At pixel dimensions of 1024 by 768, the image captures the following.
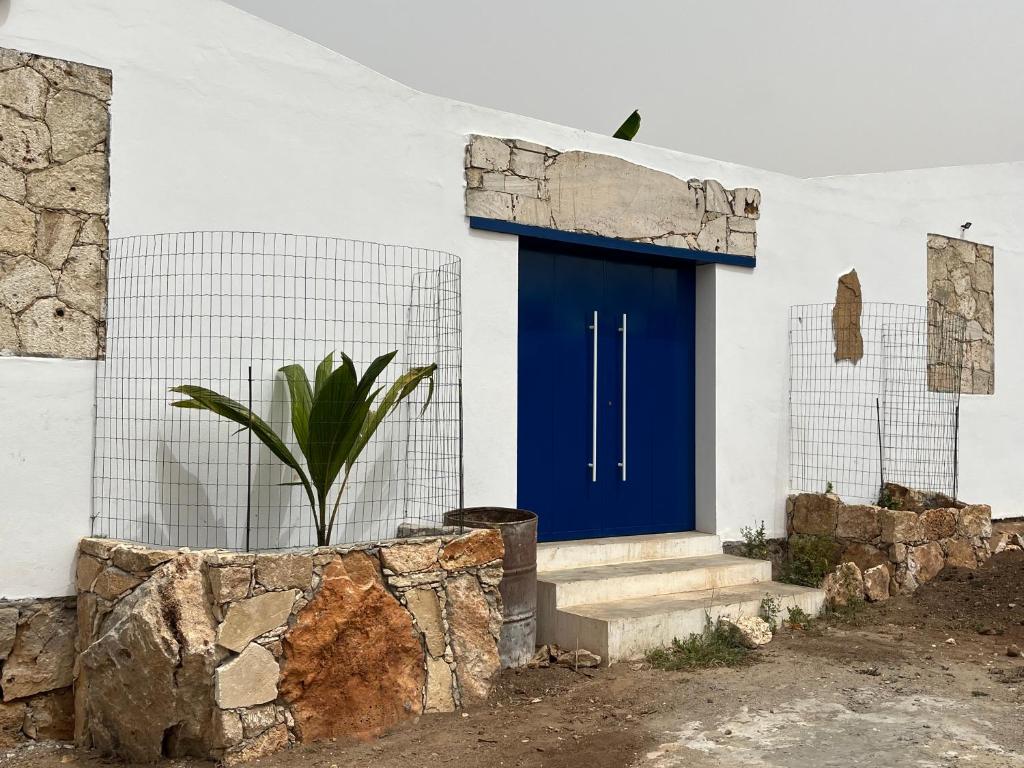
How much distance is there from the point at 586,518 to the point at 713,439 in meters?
1.26

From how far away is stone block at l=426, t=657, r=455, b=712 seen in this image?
15.5 ft

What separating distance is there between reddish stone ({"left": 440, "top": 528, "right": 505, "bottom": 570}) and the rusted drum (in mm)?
161

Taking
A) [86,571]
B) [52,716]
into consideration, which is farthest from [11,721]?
[86,571]

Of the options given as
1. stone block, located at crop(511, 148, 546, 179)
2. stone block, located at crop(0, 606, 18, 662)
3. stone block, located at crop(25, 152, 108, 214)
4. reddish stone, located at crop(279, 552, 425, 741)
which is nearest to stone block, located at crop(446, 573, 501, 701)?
→ reddish stone, located at crop(279, 552, 425, 741)

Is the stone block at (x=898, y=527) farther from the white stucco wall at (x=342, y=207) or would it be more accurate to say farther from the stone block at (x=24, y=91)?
the stone block at (x=24, y=91)

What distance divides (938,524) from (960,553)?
1.26 ft

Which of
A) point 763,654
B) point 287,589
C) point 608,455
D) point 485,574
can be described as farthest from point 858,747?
point 608,455

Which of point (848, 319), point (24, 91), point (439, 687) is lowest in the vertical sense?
point (439, 687)

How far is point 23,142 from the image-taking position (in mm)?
4645

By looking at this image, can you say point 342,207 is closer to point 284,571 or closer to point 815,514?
point 284,571

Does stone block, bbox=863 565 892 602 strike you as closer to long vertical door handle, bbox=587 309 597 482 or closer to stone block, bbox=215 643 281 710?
long vertical door handle, bbox=587 309 597 482

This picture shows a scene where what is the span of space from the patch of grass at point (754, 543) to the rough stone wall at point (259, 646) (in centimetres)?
328

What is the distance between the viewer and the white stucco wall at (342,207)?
469cm

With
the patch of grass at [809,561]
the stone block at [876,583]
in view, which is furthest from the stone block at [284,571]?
the stone block at [876,583]
